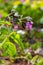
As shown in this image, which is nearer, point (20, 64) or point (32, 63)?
point (32, 63)

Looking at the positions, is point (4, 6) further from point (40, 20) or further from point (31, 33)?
point (31, 33)

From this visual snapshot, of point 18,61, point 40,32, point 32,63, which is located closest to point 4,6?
point 40,32

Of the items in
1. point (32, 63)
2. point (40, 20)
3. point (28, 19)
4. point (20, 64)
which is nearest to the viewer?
point (28, 19)

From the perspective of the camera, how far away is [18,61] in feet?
7.45

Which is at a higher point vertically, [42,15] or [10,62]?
[42,15]

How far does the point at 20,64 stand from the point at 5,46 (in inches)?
23.7

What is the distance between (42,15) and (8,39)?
2736 mm

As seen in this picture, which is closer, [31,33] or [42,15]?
[31,33]

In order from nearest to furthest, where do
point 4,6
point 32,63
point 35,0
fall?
1. point 32,63
2. point 4,6
3. point 35,0

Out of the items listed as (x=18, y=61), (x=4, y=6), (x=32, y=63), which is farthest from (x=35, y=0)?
(x=32, y=63)

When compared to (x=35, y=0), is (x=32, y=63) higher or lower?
lower

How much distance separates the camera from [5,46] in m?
1.57

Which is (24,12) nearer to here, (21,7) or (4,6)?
(21,7)

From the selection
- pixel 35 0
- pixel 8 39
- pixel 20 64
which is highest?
pixel 35 0
